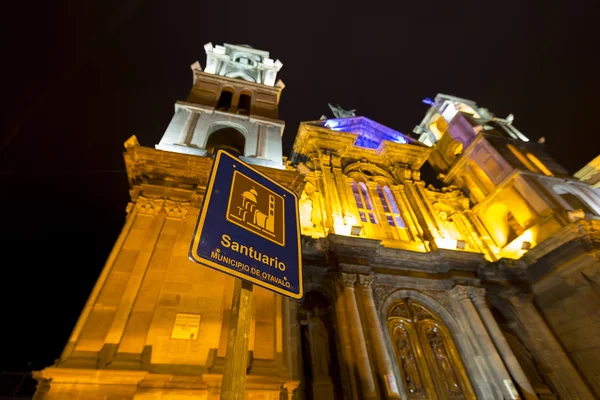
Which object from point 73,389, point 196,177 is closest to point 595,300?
point 196,177

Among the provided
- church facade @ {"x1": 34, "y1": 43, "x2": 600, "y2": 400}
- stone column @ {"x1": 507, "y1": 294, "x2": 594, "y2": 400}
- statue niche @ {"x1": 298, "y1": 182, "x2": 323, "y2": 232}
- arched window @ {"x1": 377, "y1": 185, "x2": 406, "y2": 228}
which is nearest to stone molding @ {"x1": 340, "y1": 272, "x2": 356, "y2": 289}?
church facade @ {"x1": 34, "y1": 43, "x2": 600, "y2": 400}

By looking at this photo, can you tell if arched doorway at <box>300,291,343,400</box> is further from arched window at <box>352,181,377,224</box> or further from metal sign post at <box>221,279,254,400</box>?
metal sign post at <box>221,279,254,400</box>

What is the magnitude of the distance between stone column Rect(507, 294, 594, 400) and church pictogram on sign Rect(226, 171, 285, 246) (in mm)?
13666

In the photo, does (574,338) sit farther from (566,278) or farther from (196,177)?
(196,177)

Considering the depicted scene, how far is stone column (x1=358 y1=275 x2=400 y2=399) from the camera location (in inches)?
373

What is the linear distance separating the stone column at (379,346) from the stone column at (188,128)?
855cm

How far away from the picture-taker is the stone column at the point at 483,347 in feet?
34.3

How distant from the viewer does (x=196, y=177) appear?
10.7 m

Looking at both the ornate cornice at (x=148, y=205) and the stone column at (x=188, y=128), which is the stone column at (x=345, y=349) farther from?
the stone column at (x=188, y=128)

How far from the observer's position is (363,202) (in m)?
16.7

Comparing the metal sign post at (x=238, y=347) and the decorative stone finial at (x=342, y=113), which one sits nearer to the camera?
the metal sign post at (x=238, y=347)

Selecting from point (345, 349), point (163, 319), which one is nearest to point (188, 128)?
point (163, 319)

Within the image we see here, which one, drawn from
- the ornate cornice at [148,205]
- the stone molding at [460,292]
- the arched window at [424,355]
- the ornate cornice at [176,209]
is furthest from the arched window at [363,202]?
the ornate cornice at [148,205]

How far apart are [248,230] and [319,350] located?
8.66 metres
